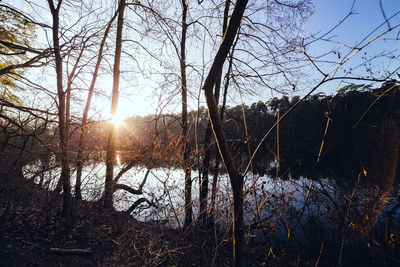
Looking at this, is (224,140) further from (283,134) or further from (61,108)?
(283,134)

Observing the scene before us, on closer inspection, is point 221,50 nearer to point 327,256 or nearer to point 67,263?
point 67,263

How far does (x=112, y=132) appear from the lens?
692 cm

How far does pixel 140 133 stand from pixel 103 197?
8.08 feet

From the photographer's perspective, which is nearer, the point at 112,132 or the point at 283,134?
the point at 283,134

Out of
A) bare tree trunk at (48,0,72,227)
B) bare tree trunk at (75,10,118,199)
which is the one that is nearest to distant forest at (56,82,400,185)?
bare tree trunk at (75,10,118,199)

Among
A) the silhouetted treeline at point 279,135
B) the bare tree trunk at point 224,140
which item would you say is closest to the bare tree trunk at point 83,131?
the silhouetted treeline at point 279,135

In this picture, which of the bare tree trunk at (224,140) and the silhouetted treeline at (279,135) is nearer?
the bare tree trunk at (224,140)

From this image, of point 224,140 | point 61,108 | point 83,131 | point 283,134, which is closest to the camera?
point 224,140

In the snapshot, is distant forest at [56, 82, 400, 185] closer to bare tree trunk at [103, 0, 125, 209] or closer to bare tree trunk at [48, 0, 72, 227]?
bare tree trunk at [103, 0, 125, 209]

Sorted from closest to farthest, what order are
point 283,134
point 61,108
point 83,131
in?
point 61,108, point 83,131, point 283,134

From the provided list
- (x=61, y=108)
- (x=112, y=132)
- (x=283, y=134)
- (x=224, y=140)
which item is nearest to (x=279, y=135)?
(x=283, y=134)

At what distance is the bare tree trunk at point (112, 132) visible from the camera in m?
6.66

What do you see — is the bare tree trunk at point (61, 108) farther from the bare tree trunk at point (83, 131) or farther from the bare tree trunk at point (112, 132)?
the bare tree trunk at point (112, 132)

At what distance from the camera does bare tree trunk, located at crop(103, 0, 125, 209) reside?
6664 mm
